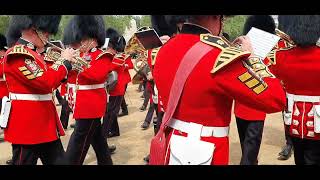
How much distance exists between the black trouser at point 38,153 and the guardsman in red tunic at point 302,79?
5.79 ft

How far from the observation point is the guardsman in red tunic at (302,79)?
2.86m

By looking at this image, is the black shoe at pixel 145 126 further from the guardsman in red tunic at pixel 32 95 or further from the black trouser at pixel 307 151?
the black trouser at pixel 307 151

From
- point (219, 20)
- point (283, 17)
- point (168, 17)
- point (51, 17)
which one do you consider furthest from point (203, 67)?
point (51, 17)

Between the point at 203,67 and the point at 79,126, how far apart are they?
2.46 metres

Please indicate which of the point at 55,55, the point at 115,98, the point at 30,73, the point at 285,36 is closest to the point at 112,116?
the point at 115,98

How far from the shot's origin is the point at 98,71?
4117 mm

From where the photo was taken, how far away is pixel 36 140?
3.16m

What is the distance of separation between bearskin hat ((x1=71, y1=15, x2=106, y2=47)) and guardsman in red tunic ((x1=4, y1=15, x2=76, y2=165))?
1.36 m

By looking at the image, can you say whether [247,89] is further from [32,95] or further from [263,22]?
[263,22]

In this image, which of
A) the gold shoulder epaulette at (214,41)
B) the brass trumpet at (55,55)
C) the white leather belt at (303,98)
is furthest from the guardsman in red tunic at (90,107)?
the gold shoulder epaulette at (214,41)

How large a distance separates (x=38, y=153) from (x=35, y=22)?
1026mm

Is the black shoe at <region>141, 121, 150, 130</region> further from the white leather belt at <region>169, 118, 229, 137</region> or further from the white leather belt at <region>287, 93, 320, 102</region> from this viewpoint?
the white leather belt at <region>169, 118, 229, 137</region>

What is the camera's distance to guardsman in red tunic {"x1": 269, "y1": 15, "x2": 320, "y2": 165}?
286cm
